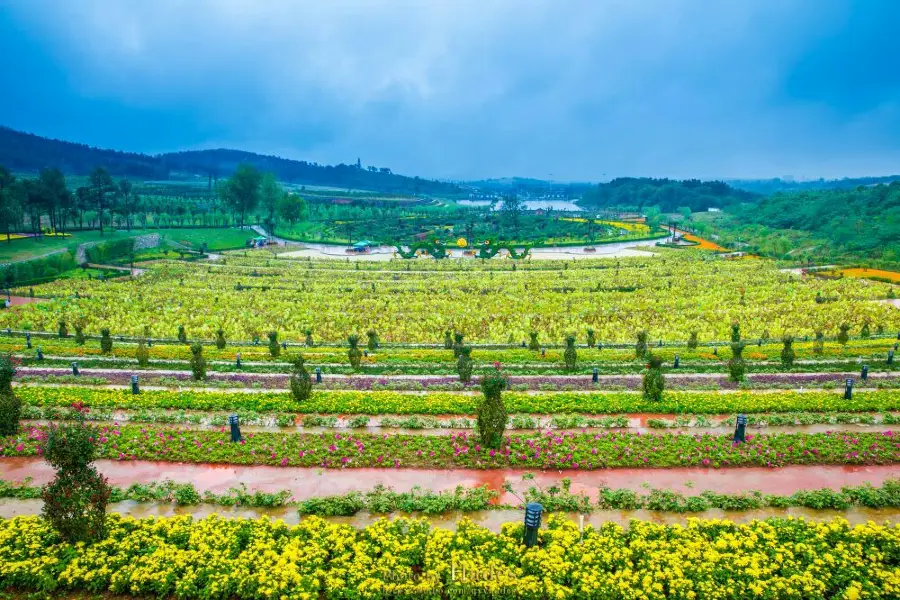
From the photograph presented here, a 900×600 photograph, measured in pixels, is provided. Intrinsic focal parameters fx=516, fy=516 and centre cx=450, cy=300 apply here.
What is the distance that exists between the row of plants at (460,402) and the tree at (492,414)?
2340 millimetres

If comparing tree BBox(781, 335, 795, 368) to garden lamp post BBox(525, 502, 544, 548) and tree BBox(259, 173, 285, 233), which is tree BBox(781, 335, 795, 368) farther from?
tree BBox(259, 173, 285, 233)

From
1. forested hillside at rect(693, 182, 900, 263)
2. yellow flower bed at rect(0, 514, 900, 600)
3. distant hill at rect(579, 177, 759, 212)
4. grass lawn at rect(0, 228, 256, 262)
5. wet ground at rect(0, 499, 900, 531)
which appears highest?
distant hill at rect(579, 177, 759, 212)

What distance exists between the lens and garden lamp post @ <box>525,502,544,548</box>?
831 cm

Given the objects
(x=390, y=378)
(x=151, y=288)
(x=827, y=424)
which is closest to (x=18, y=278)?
(x=151, y=288)

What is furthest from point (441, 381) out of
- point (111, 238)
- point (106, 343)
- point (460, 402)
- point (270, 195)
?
point (270, 195)

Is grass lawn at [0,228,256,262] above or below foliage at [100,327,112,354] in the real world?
above

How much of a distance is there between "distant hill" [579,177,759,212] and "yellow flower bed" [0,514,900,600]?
148754mm

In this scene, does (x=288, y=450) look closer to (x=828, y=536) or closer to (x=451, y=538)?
(x=451, y=538)

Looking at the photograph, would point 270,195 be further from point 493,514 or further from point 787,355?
point 493,514

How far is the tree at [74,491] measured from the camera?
8.49 metres

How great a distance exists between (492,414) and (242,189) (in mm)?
81710

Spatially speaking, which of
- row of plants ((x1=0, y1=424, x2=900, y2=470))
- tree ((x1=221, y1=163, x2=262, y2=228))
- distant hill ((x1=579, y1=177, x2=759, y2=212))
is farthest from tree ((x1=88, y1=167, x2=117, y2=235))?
distant hill ((x1=579, y1=177, x2=759, y2=212))

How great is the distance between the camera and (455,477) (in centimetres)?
1110

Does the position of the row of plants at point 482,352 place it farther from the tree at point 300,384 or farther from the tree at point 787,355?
the tree at point 300,384
